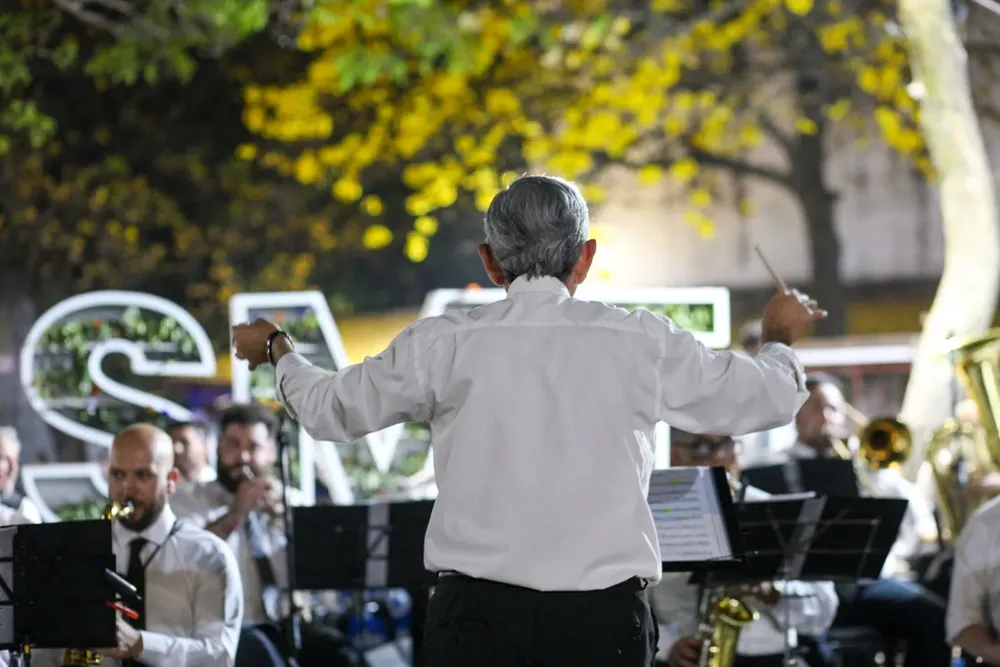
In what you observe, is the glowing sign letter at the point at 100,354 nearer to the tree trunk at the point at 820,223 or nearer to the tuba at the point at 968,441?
the tuba at the point at 968,441

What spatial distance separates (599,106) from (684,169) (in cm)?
83

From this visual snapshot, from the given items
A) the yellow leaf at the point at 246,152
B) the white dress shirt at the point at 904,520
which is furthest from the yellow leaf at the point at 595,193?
the white dress shirt at the point at 904,520

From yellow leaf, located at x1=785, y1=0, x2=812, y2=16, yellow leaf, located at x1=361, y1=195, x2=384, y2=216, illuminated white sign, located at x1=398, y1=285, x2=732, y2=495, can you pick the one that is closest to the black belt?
illuminated white sign, located at x1=398, y1=285, x2=732, y2=495

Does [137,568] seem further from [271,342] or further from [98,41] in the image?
[98,41]

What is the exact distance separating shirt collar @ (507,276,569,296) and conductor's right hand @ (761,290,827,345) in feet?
1.66

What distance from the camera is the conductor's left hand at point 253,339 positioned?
3275 millimetres

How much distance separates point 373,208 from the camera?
34.2ft

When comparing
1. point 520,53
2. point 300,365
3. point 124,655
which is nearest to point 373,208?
point 520,53

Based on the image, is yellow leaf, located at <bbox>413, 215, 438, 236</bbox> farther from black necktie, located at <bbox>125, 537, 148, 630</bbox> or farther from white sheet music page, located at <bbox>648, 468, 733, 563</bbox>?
white sheet music page, located at <bbox>648, 468, 733, 563</bbox>

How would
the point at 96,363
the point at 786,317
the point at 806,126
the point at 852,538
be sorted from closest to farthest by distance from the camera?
1. the point at 786,317
2. the point at 852,538
3. the point at 96,363
4. the point at 806,126

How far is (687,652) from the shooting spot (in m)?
5.50

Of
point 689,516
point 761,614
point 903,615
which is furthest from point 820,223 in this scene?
point 689,516

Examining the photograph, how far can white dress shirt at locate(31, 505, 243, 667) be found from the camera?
16.6ft

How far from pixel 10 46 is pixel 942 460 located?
6749 mm
